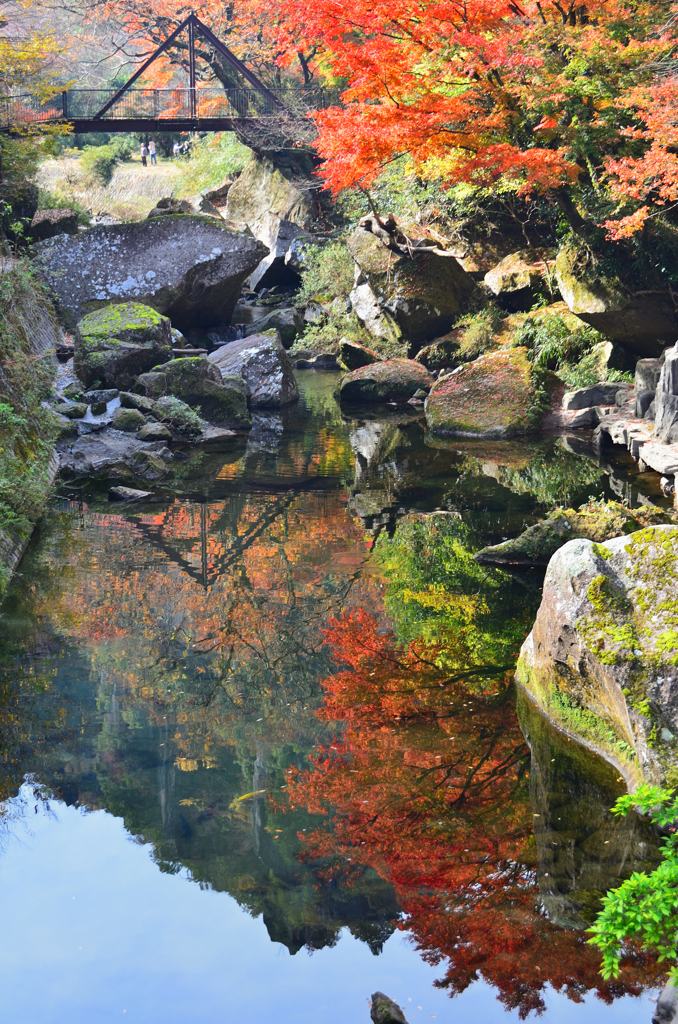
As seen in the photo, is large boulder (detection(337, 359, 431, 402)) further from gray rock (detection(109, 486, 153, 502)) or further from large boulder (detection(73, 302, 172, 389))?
gray rock (detection(109, 486, 153, 502))

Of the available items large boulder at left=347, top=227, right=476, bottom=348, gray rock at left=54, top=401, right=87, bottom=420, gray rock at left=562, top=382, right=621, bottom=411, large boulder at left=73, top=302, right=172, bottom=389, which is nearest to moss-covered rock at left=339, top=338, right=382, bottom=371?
large boulder at left=347, top=227, right=476, bottom=348

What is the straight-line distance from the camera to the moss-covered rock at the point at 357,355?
19.2 meters

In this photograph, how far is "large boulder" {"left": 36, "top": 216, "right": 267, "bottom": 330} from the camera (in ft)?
57.5

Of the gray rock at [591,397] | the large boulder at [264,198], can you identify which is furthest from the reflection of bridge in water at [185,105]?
the gray rock at [591,397]

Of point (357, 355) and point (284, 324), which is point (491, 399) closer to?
point (357, 355)

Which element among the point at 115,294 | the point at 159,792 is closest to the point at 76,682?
the point at 159,792

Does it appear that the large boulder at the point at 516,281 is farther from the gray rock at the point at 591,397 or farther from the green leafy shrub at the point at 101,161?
the green leafy shrub at the point at 101,161

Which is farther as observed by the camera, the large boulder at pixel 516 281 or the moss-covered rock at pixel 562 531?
the large boulder at pixel 516 281

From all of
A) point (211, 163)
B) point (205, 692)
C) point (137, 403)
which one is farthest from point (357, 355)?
point (211, 163)

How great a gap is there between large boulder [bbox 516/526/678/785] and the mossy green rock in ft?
27.8

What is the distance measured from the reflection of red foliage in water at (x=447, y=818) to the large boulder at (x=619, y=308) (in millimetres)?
9691

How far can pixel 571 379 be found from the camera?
1515cm

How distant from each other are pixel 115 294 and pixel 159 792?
49.1 feet

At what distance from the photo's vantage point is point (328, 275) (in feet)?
75.5
